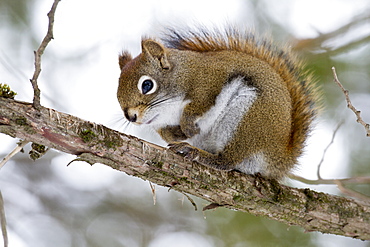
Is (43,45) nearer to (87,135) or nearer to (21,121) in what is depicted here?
(21,121)

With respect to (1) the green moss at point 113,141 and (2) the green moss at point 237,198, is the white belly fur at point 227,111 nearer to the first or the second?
(2) the green moss at point 237,198

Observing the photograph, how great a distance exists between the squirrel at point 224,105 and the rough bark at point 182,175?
99 millimetres

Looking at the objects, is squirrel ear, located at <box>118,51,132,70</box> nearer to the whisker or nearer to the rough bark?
the whisker

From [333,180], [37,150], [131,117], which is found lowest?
[37,150]

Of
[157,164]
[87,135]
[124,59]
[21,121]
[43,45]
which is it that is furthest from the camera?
[124,59]

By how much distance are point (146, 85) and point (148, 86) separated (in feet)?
0.04

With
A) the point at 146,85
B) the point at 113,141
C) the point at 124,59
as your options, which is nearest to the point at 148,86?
the point at 146,85

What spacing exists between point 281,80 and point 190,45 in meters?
0.65

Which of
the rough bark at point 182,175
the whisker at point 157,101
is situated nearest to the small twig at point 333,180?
the rough bark at point 182,175

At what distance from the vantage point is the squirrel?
2.23m

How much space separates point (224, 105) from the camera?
225cm

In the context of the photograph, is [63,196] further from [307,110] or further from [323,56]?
[323,56]

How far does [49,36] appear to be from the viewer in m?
1.45

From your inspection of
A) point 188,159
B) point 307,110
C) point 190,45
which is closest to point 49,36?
point 188,159
